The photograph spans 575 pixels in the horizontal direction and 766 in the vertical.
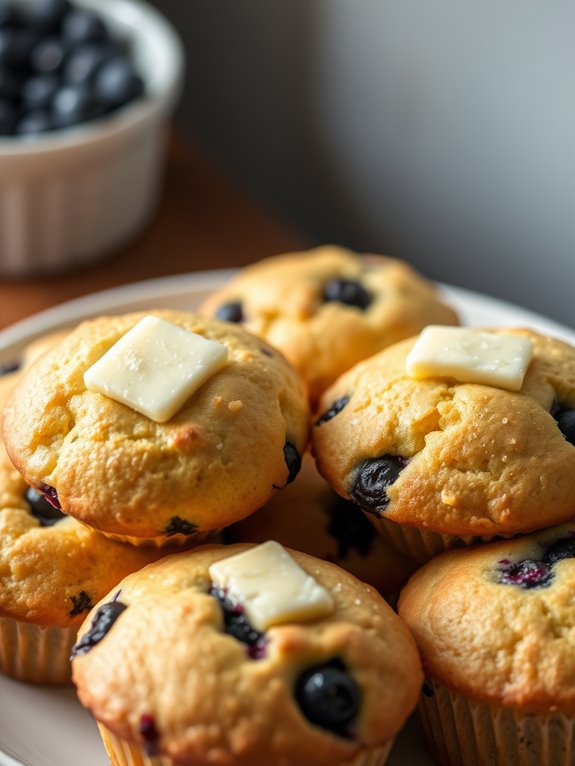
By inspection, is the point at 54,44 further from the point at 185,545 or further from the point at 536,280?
the point at 185,545

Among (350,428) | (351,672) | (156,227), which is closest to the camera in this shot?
(351,672)

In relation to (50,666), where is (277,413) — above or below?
above

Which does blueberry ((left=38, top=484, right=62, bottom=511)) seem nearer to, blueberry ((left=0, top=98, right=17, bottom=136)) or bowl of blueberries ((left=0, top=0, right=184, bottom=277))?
bowl of blueberries ((left=0, top=0, right=184, bottom=277))

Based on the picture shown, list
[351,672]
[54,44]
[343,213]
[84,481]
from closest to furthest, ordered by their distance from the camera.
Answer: [351,672], [84,481], [54,44], [343,213]

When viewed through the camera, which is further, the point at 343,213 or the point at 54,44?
the point at 343,213

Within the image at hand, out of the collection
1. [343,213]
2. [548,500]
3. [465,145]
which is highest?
[548,500]

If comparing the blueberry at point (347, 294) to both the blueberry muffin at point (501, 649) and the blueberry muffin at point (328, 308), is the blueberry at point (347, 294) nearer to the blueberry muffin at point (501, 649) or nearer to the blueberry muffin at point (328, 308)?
the blueberry muffin at point (328, 308)

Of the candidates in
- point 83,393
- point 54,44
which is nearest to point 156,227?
point 54,44
